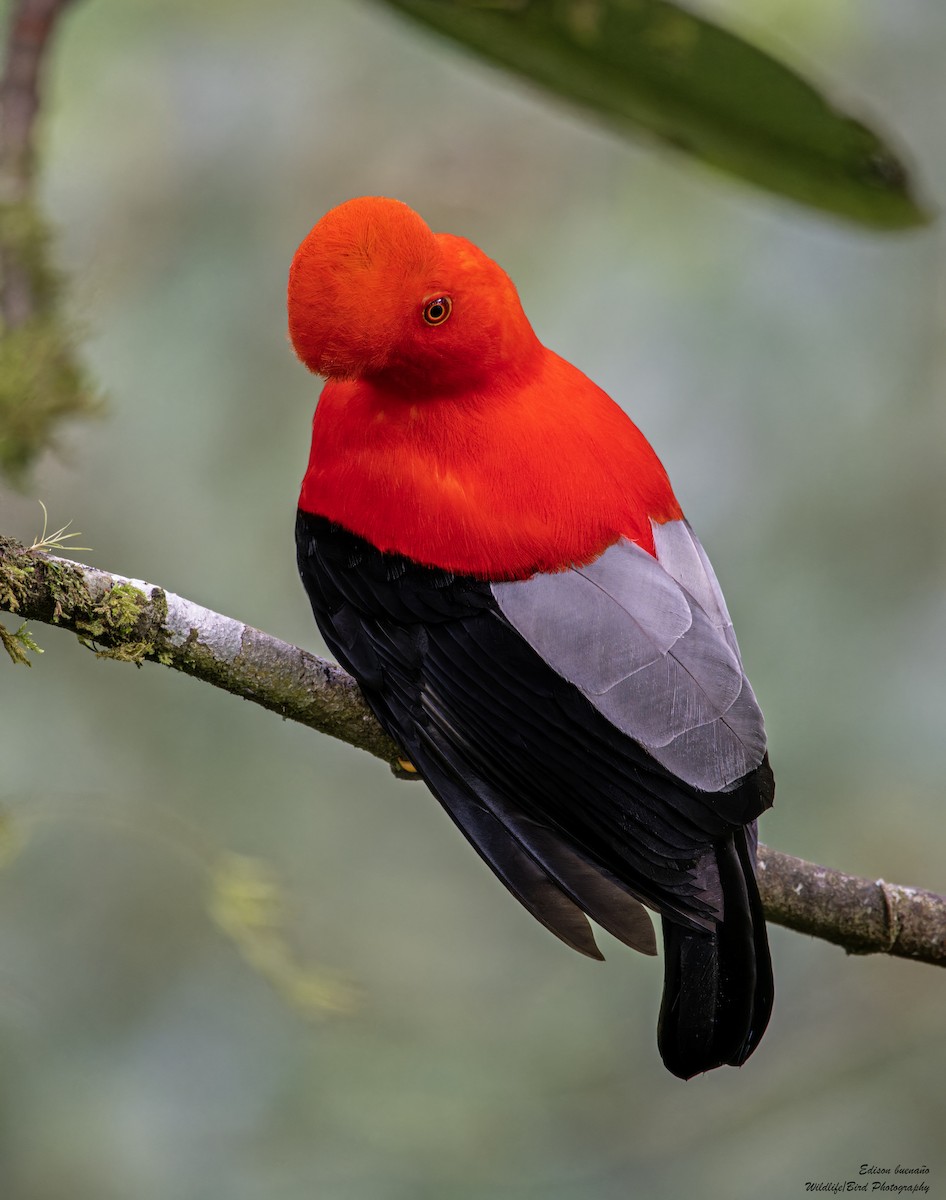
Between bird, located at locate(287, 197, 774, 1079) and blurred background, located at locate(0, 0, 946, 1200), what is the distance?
3.60 feet

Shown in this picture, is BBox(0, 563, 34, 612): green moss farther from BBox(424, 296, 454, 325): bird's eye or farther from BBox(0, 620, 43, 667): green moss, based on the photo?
BBox(424, 296, 454, 325): bird's eye

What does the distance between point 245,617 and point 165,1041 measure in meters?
1.19

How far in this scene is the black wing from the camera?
1.75 meters

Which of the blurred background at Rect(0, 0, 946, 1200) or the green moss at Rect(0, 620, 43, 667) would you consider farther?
the blurred background at Rect(0, 0, 946, 1200)

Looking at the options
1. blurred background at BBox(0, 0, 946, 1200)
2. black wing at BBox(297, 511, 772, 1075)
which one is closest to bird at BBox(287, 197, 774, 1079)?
black wing at BBox(297, 511, 772, 1075)

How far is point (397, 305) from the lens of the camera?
1779mm

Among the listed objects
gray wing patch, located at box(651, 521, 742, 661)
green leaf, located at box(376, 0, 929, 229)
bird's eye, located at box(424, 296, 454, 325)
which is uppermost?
green leaf, located at box(376, 0, 929, 229)

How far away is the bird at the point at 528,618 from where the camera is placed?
1.75 m

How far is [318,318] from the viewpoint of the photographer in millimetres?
1728

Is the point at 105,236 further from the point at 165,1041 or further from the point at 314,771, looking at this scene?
the point at 165,1041

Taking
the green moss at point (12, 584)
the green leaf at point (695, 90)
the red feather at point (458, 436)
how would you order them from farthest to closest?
the green leaf at point (695, 90), the red feather at point (458, 436), the green moss at point (12, 584)

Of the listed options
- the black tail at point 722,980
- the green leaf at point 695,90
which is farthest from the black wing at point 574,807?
the green leaf at point 695,90

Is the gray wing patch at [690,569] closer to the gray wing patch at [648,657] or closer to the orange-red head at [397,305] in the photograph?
the gray wing patch at [648,657]

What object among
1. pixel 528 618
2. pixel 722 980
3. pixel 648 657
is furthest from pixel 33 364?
pixel 722 980
